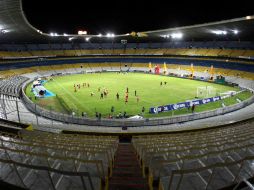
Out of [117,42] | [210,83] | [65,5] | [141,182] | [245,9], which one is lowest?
[210,83]

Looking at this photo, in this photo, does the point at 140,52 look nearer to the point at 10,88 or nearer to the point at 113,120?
the point at 10,88

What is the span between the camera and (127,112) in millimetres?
30969

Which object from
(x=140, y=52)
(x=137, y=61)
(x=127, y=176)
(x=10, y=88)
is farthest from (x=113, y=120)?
(x=140, y=52)

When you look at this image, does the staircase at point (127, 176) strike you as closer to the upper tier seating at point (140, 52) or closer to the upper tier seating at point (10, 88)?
the upper tier seating at point (10, 88)

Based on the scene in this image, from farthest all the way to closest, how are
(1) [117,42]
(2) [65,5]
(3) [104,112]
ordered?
(1) [117,42]
(2) [65,5]
(3) [104,112]

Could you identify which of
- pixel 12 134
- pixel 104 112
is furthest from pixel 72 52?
pixel 12 134

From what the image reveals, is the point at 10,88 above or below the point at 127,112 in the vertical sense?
above

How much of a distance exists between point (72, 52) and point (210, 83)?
5333 centimetres

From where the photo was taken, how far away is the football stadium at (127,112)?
6078 mm

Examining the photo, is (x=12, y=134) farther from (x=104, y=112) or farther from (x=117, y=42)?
(x=117, y=42)

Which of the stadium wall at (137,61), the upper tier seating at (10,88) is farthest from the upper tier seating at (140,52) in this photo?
the upper tier seating at (10,88)

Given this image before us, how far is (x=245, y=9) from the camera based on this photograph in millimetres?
57906

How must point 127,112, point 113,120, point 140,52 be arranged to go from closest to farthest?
point 113,120, point 127,112, point 140,52

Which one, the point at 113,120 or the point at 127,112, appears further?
the point at 127,112
